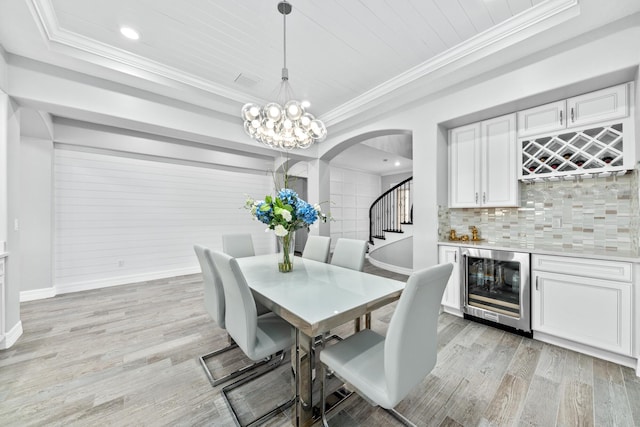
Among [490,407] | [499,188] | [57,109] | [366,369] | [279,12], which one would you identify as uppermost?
[279,12]

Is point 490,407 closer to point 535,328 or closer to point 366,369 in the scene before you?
point 366,369

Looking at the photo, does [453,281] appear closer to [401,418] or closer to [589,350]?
[589,350]

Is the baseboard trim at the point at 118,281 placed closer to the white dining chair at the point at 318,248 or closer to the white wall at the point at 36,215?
the white wall at the point at 36,215

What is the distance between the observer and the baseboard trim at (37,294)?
3.58m

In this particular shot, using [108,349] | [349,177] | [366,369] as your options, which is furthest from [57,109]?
[349,177]

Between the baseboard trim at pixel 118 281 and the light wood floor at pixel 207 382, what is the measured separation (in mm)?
1284

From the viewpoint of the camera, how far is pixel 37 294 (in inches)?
145

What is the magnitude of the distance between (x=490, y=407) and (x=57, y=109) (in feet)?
15.5

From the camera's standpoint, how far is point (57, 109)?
107 inches

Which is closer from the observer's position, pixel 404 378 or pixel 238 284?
pixel 404 378

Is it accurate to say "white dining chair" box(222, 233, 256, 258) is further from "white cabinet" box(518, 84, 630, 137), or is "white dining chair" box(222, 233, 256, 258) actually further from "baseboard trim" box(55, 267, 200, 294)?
"white cabinet" box(518, 84, 630, 137)

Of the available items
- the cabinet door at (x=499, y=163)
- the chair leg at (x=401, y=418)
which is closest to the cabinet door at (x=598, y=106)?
the cabinet door at (x=499, y=163)

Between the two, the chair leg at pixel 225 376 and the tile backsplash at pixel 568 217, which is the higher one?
the tile backsplash at pixel 568 217

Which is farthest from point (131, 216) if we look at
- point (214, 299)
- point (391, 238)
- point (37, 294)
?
point (391, 238)
